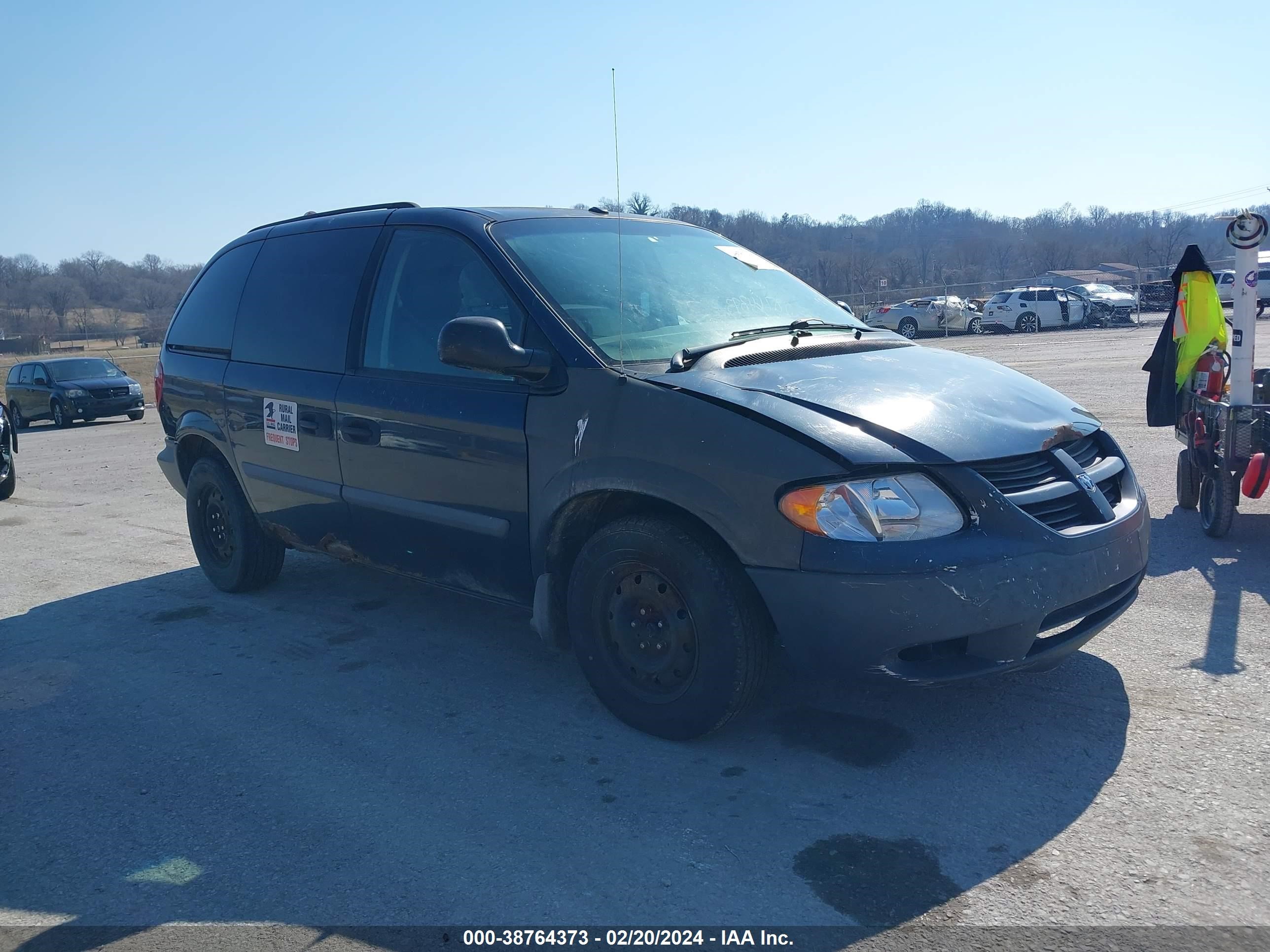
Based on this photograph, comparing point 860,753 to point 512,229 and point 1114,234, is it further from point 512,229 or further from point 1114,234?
point 1114,234

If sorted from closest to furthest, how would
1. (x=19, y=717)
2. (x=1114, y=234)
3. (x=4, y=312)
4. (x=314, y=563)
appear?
(x=19, y=717) < (x=314, y=563) < (x=4, y=312) < (x=1114, y=234)

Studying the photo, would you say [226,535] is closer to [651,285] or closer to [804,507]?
[651,285]

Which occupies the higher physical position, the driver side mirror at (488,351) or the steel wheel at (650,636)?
the driver side mirror at (488,351)

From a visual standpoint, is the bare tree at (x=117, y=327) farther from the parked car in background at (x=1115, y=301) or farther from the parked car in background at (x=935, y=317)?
the parked car in background at (x=1115, y=301)

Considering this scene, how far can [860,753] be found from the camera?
3537 mm

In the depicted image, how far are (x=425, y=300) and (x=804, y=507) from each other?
2.14 meters

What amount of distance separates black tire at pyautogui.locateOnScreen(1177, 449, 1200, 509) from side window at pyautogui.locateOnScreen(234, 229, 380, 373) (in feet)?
18.0

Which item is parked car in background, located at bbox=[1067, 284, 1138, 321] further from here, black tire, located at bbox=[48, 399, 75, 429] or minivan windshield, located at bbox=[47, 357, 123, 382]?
black tire, located at bbox=[48, 399, 75, 429]

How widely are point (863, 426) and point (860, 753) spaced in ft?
3.76

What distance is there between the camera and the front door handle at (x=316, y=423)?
4789mm

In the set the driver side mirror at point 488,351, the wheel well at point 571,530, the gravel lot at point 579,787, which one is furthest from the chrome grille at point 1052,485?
the driver side mirror at point 488,351

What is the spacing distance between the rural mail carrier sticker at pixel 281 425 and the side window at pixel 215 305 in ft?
2.27

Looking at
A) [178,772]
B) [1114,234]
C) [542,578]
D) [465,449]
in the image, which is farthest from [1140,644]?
[1114,234]

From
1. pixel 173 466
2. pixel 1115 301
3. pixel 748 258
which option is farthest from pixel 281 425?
pixel 1115 301
